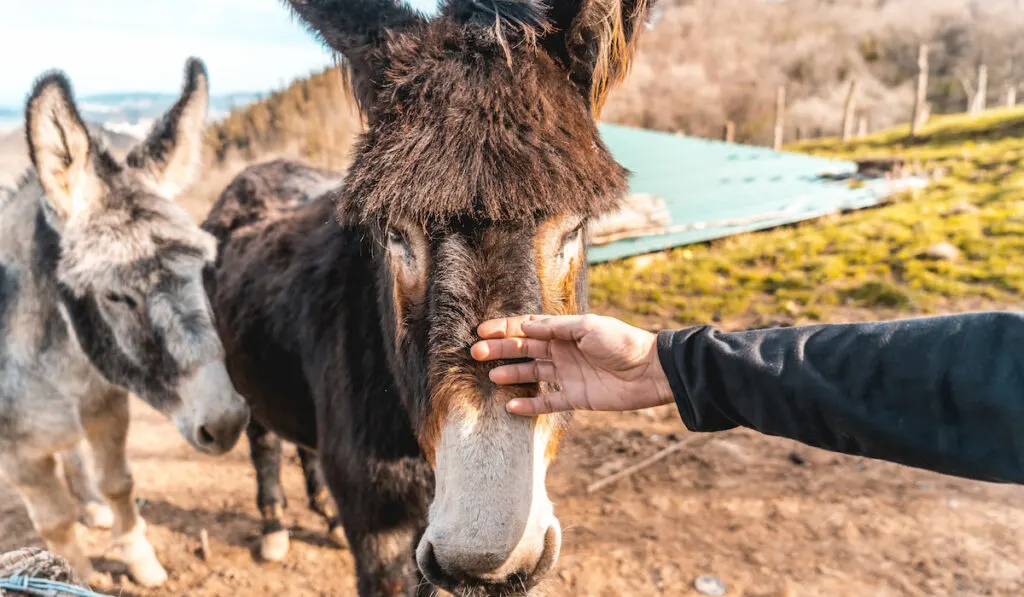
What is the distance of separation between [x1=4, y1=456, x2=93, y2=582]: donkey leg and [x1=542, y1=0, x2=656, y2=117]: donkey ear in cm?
375

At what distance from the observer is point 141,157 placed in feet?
10.2

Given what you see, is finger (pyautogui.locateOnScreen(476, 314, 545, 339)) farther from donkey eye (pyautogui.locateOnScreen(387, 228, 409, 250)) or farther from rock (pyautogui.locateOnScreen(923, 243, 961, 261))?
rock (pyautogui.locateOnScreen(923, 243, 961, 261))

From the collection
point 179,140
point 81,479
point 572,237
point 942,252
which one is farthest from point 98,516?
point 942,252

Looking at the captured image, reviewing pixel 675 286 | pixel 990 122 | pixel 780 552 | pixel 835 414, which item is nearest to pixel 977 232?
pixel 675 286

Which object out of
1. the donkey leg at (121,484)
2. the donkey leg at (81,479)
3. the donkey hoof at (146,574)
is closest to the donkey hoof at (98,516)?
the donkey leg at (81,479)

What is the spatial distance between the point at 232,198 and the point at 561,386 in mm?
3471

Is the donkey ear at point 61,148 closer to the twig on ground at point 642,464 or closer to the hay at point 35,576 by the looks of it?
the hay at point 35,576

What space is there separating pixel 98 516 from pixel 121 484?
3.83 ft

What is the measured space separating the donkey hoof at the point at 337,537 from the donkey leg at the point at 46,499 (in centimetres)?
159

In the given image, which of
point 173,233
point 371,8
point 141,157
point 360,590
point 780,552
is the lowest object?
point 780,552

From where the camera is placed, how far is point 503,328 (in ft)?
5.17

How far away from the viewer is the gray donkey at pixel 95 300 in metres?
2.67

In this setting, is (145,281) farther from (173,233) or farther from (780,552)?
(780,552)

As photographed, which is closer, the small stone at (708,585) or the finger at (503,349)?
the finger at (503,349)
